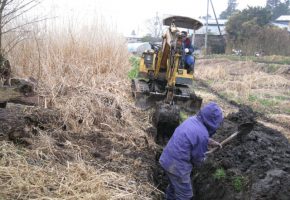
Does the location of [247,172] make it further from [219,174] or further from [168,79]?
[168,79]

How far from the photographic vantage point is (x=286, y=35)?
33.9m

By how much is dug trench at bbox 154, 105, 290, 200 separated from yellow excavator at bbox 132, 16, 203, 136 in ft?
3.30

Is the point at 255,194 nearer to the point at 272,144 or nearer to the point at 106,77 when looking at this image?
the point at 272,144

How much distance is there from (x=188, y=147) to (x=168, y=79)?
14.1 feet

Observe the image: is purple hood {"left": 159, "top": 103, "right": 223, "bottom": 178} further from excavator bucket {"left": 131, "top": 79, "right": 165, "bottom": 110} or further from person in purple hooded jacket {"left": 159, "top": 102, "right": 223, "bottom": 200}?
excavator bucket {"left": 131, "top": 79, "right": 165, "bottom": 110}

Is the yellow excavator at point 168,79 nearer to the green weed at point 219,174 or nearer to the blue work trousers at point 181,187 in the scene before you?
the green weed at point 219,174

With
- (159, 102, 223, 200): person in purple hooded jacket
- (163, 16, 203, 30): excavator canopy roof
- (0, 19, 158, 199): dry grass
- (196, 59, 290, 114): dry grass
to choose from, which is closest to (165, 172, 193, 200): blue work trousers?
(159, 102, 223, 200): person in purple hooded jacket

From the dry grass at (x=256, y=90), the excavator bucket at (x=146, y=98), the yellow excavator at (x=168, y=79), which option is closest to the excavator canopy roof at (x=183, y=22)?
the yellow excavator at (x=168, y=79)

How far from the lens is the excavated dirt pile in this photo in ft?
14.0

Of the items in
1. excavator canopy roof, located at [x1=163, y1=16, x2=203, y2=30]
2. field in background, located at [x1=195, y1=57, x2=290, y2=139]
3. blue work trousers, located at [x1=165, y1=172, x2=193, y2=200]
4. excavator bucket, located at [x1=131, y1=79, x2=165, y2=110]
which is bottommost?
field in background, located at [x1=195, y1=57, x2=290, y2=139]

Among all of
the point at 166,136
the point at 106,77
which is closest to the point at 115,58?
the point at 106,77

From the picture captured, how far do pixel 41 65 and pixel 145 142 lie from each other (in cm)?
302

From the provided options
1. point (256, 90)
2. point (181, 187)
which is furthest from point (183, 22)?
point (256, 90)

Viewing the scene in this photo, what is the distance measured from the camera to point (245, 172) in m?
4.80
